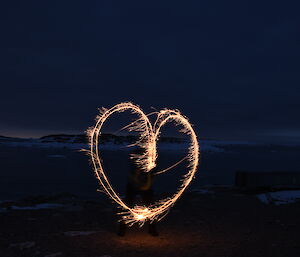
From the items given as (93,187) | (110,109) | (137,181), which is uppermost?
(110,109)

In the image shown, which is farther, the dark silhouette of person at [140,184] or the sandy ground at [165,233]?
the dark silhouette of person at [140,184]

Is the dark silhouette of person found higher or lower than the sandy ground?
higher

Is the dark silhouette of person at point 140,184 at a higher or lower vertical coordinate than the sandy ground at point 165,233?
higher

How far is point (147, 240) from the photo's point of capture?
8.44 m

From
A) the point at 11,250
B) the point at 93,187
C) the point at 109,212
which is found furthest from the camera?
the point at 93,187

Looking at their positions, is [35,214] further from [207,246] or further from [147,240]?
[207,246]

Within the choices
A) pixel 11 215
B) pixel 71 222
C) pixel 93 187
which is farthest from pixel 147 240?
pixel 93 187

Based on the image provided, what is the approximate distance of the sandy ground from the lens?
761cm

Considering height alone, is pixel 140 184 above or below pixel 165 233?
above

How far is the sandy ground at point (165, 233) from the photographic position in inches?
300

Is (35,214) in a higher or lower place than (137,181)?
lower

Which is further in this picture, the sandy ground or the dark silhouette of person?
the dark silhouette of person

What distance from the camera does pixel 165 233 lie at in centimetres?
909

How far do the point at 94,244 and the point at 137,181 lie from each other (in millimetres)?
1680
